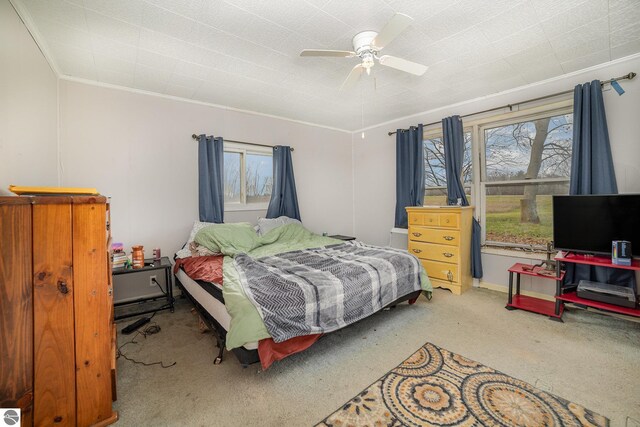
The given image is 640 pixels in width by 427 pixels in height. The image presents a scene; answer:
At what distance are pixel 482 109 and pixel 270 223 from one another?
3.21m

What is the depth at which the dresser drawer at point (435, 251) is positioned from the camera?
331 cm

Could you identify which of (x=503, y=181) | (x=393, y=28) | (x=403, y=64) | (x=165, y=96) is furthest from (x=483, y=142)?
(x=165, y=96)

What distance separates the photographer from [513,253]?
333 centimetres

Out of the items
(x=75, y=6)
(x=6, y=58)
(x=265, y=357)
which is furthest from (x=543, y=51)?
(x=6, y=58)

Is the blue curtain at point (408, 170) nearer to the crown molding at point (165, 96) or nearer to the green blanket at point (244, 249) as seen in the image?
the green blanket at point (244, 249)

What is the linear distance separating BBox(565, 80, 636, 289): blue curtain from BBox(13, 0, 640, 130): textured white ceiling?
37 centimetres

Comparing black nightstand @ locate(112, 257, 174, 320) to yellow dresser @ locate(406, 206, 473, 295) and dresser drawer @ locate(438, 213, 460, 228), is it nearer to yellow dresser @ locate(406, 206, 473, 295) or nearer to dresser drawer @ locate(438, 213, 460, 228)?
yellow dresser @ locate(406, 206, 473, 295)

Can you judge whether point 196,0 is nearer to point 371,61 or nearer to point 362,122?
point 371,61

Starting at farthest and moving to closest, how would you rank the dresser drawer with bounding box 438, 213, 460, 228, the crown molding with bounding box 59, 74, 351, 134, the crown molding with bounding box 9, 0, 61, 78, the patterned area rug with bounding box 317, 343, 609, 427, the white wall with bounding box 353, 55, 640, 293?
1. the dresser drawer with bounding box 438, 213, 460, 228
2. the crown molding with bounding box 59, 74, 351, 134
3. the white wall with bounding box 353, 55, 640, 293
4. the crown molding with bounding box 9, 0, 61, 78
5. the patterned area rug with bounding box 317, 343, 609, 427

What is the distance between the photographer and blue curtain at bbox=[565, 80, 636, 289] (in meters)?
2.61

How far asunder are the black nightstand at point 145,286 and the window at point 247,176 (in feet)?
3.97

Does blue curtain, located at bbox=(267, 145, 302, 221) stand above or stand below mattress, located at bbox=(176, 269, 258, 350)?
above

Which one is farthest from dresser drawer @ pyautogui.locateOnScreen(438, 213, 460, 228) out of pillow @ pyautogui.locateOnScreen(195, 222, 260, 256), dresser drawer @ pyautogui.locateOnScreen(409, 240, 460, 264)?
pillow @ pyautogui.locateOnScreen(195, 222, 260, 256)

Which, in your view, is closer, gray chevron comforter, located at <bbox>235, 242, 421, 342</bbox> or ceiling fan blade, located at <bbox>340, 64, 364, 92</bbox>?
gray chevron comforter, located at <bbox>235, 242, 421, 342</bbox>
